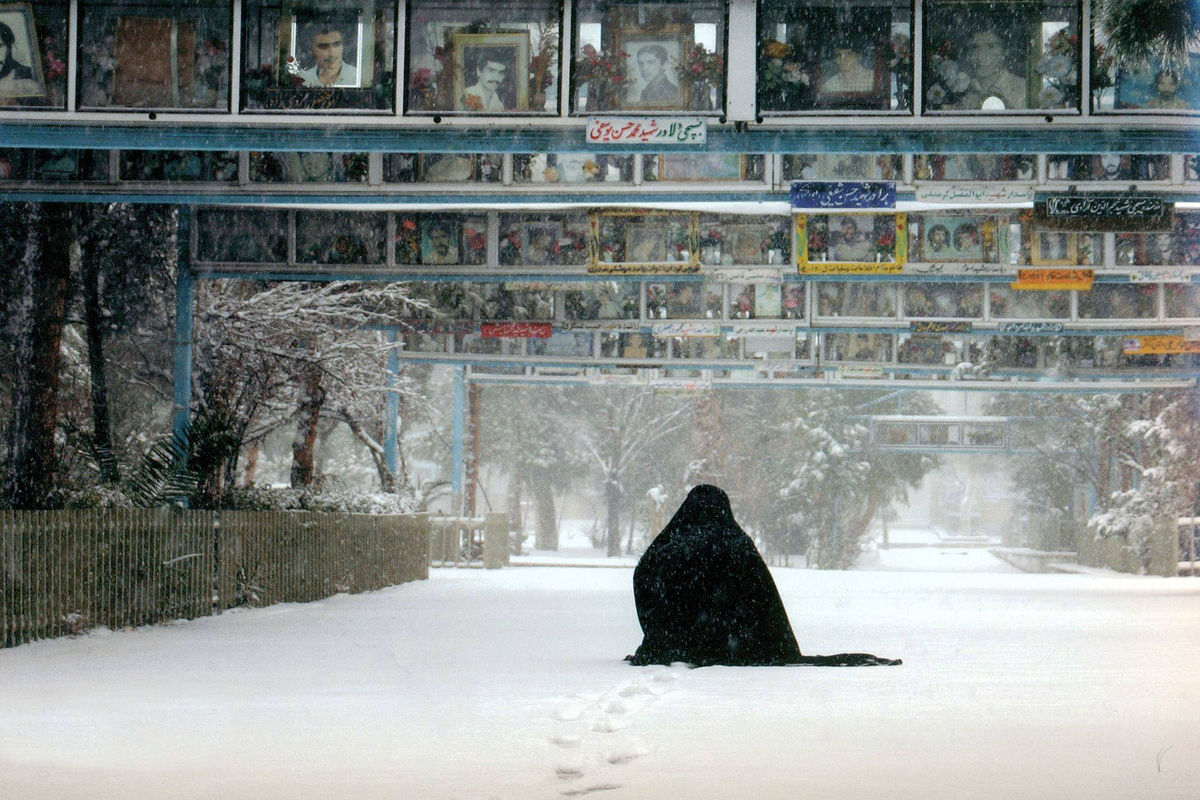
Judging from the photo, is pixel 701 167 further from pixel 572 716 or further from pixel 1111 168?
pixel 572 716

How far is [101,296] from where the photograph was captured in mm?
19109

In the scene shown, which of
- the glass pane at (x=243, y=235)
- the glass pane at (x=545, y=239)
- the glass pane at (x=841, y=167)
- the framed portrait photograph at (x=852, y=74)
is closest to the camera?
the framed portrait photograph at (x=852, y=74)

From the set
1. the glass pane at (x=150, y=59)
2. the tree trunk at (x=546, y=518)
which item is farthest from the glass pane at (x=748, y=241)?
the tree trunk at (x=546, y=518)

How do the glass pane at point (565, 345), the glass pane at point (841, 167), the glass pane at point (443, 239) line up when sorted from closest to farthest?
the glass pane at point (841, 167) → the glass pane at point (443, 239) → the glass pane at point (565, 345)

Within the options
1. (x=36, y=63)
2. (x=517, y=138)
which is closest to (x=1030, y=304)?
(x=517, y=138)

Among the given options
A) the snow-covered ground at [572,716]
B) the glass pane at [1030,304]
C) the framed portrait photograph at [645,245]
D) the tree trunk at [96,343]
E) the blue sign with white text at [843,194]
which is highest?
the blue sign with white text at [843,194]

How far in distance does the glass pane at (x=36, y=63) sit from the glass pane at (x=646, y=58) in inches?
164

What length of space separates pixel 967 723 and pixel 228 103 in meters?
7.81

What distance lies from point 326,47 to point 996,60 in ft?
17.7

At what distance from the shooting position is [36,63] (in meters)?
12.6

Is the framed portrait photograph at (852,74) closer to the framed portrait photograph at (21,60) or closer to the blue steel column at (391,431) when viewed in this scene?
the framed portrait photograph at (21,60)

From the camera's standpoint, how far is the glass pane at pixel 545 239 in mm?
21141

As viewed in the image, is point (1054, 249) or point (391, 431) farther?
point (391, 431)

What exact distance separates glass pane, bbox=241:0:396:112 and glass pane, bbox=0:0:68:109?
4.83 feet
